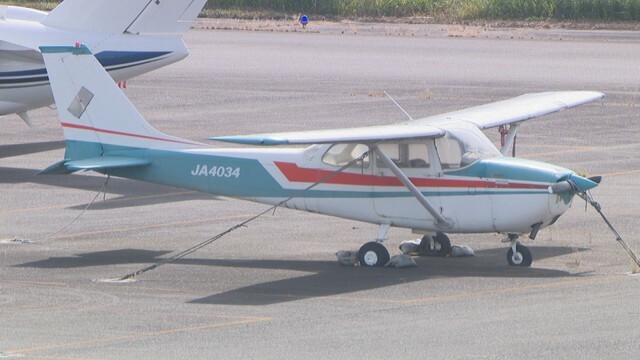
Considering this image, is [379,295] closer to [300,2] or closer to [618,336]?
[618,336]

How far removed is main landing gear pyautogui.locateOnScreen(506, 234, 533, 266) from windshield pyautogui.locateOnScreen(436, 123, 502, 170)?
3.69 ft

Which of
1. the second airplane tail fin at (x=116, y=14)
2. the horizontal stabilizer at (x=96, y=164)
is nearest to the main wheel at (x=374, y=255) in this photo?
the horizontal stabilizer at (x=96, y=164)

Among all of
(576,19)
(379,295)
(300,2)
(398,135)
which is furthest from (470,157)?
(300,2)

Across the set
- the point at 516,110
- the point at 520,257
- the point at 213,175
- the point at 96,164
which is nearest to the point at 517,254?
the point at 520,257

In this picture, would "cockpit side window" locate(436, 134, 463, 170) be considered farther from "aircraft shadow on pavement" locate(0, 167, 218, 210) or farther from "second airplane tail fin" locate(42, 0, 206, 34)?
"second airplane tail fin" locate(42, 0, 206, 34)

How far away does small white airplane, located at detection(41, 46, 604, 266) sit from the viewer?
17.5 meters

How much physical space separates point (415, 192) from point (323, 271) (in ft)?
5.18

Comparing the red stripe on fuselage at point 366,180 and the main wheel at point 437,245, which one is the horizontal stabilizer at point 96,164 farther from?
the main wheel at point 437,245

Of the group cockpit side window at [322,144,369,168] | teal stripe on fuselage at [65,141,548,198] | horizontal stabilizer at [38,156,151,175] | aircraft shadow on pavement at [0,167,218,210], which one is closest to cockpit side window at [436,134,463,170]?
cockpit side window at [322,144,369,168]

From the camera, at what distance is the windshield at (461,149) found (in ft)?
58.8

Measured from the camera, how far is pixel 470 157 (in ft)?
58.8

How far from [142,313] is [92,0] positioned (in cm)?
1452

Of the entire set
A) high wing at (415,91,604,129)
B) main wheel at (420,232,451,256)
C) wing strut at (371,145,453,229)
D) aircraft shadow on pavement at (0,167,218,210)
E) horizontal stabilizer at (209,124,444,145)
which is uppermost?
horizontal stabilizer at (209,124,444,145)

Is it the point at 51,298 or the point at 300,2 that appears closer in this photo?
the point at 51,298
